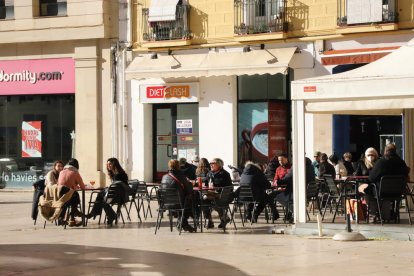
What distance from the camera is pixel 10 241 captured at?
1873cm

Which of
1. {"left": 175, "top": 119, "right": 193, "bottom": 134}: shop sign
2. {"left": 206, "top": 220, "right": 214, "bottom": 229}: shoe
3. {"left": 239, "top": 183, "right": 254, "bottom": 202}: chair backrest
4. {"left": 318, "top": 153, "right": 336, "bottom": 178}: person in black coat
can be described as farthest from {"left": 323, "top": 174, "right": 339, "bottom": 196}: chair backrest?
{"left": 175, "top": 119, "right": 193, "bottom": 134}: shop sign

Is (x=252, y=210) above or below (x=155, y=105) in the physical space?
below

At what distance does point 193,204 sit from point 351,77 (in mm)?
3819

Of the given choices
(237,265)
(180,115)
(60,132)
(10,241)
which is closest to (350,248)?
(237,265)

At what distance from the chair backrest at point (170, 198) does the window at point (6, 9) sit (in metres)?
18.2

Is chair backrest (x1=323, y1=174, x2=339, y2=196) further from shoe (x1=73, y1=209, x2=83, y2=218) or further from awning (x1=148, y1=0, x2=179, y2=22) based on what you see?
awning (x1=148, y1=0, x2=179, y2=22)

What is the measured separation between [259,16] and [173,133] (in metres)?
4.76

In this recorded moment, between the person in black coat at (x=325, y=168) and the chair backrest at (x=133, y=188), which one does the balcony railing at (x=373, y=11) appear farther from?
the chair backrest at (x=133, y=188)

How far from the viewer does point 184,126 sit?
33.3 meters

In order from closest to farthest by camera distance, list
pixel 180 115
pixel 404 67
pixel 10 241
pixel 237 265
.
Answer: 1. pixel 237 265
2. pixel 404 67
3. pixel 10 241
4. pixel 180 115

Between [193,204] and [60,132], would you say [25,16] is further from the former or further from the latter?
[193,204]

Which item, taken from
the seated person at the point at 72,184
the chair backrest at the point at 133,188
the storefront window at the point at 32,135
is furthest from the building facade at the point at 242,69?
the seated person at the point at 72,184

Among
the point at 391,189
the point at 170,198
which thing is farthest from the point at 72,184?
the point at 391,189

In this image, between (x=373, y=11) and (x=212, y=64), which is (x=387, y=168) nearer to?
(x=373, y=11)
